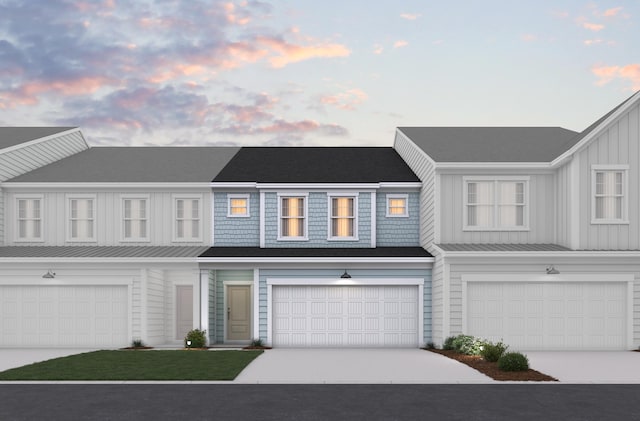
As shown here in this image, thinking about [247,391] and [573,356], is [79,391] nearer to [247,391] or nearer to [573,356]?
[247,391]

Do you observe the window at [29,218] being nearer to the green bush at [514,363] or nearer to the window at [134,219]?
the window at [134,219]

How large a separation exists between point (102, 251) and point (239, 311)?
18.6 ft

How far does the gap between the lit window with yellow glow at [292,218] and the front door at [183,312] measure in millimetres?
4829

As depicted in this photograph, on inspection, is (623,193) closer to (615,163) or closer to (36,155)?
(615,163)

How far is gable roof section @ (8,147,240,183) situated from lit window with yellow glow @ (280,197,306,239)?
3.29m

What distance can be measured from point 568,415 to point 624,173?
14920 millimetres

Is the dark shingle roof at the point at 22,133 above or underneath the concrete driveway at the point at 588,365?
above

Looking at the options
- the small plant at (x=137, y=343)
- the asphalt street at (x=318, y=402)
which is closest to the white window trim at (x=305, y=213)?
the small plant at (x=137, y=343)

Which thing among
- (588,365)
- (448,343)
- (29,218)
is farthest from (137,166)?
(588,365)

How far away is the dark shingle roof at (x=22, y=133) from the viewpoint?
2905 cm

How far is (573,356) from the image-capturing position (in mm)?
21344

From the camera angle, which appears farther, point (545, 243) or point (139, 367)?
point (545, 243)

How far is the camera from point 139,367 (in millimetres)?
17703

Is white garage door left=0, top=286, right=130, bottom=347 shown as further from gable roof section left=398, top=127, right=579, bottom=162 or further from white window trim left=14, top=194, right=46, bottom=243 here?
gable roof section left=398, top=127, right=579, bottom=162
